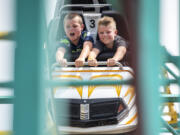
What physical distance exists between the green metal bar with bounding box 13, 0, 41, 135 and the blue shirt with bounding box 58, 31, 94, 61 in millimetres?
1027

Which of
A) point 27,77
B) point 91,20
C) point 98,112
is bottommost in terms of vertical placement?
point 98,112

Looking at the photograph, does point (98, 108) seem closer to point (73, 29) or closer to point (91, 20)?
point (73, 29)

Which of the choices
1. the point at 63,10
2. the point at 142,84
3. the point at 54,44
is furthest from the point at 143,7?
the point at 63,10

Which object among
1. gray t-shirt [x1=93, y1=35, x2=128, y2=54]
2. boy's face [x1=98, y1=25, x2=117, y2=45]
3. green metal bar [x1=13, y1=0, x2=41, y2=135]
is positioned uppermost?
boy's face [x1=98, y1=25, x2=117, y2=45]

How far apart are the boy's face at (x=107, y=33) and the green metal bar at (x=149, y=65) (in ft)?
2.98

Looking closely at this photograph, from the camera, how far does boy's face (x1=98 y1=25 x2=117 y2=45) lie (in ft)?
4.27

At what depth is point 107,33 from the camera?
1335mm

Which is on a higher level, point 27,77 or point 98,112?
point 27,77

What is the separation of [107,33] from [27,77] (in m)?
1.00

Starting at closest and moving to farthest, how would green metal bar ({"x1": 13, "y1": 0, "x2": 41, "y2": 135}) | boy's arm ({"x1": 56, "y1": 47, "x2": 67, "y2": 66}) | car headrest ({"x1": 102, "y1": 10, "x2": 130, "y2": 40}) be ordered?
green metal bar ({"x1": 13, "y1": 0, "x2": 41, "y2": 135}) → boy's arm ({"x1": 56, "y1": 47, "x2": 67, "y2": 66}) → car headrest ({"x1": 102, "y1": 10, "x2": 130, "y2": 40})

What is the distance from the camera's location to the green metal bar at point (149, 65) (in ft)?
1.29

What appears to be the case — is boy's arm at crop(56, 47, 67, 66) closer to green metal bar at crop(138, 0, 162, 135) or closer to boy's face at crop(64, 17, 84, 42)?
boy's face at crop(64, 17, 84, 42)

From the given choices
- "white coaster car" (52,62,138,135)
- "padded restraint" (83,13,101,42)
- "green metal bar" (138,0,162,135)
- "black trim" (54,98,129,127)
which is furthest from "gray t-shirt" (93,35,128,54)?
"green metal bar" (138,0,162,135)

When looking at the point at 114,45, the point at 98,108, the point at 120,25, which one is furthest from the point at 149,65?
the point at 120,25
